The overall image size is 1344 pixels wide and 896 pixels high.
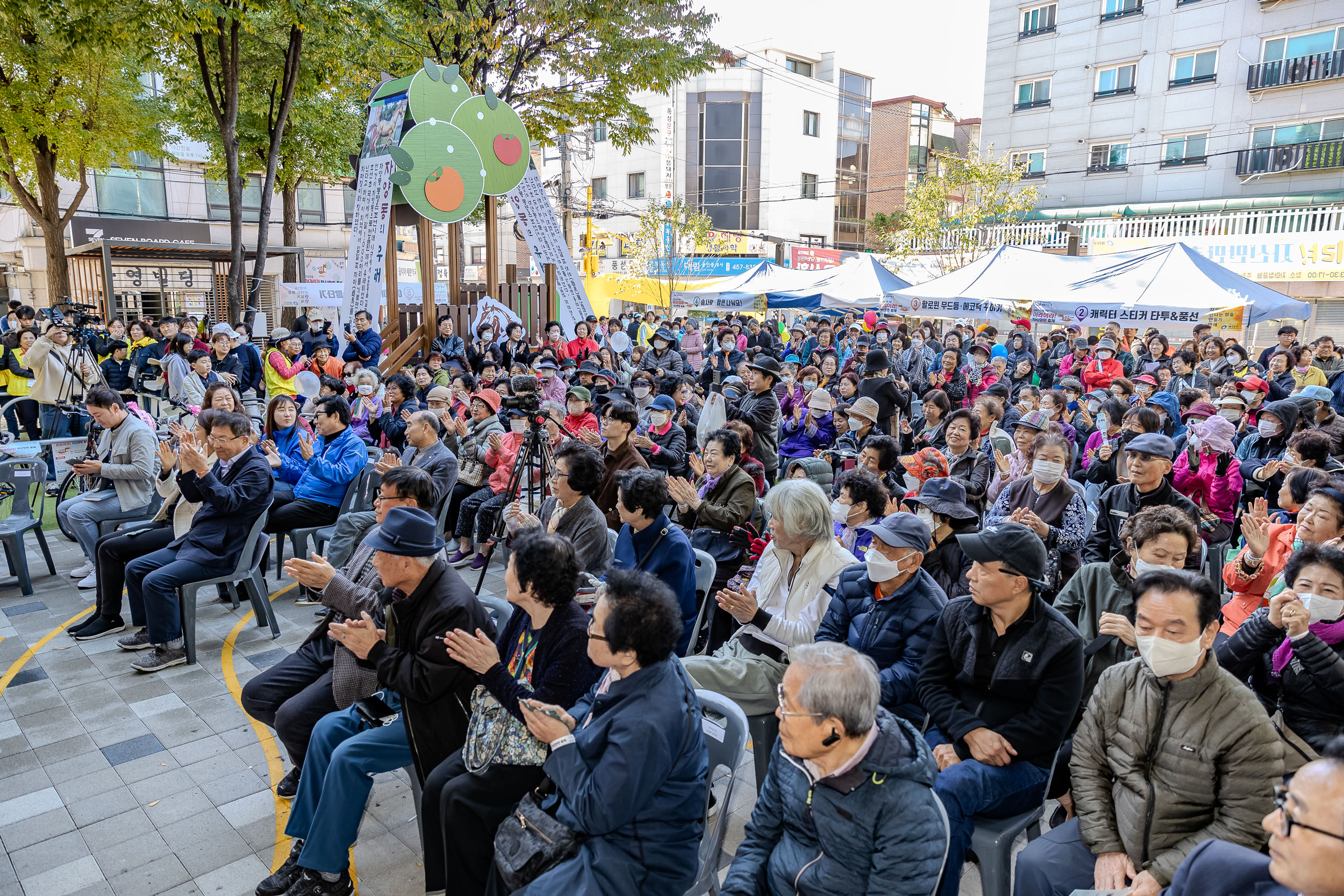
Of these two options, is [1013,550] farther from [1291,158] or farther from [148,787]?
[1291,158]

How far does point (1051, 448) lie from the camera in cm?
505

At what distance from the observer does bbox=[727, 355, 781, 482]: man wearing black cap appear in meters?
7.59

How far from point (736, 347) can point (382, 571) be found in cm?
1256

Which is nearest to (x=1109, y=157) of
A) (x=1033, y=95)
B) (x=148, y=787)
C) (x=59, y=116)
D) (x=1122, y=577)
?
(x=1033, y=95)

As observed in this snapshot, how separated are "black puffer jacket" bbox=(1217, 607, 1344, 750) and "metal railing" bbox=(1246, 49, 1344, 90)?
2516 centimetres

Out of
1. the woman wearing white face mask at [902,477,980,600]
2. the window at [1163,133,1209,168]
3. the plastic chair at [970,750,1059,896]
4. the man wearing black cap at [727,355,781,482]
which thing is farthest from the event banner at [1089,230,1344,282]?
the plastic chair at [970,750,1059,896]

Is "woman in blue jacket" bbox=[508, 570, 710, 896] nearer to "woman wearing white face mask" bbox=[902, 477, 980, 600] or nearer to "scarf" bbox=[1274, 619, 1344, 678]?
"woman wearing white face mask" bbox=[902, 477, 980, 600]

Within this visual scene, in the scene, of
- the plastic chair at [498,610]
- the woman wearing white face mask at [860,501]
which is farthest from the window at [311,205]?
the woman wearing white face mask at [860,501]

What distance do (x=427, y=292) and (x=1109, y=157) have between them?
2225 centimetres

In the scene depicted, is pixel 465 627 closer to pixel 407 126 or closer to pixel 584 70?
pixel 407 126

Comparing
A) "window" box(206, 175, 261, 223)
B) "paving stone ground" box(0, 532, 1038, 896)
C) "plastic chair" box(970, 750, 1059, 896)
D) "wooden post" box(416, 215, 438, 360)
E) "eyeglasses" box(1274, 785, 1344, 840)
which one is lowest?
"paving stone ground" box(0, 532, 1038, 896)

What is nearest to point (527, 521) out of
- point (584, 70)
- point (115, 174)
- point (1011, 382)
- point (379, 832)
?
point (379, 832)

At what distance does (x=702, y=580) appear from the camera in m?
4.57

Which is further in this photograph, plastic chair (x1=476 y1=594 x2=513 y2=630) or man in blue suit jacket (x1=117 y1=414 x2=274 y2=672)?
man in blue suit jacket (x1=117 y1=414 x2=274 y2=672)
